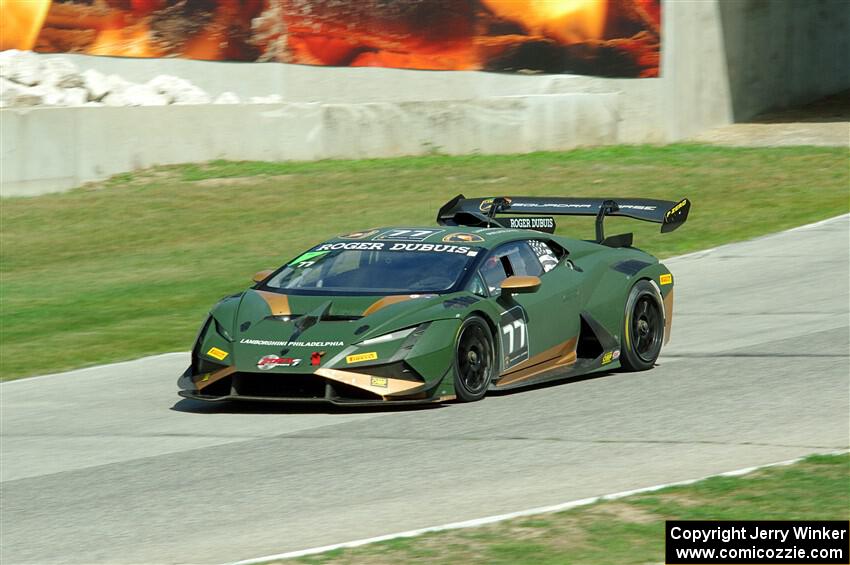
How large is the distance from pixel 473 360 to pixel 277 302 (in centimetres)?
151

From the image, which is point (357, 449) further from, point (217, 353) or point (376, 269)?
point (376, 269)

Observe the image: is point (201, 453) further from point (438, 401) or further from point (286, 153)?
point (286, 153)

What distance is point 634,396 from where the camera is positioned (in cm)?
1062

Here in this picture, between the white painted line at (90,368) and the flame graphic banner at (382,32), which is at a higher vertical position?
the flame graphic banner at (382,32)

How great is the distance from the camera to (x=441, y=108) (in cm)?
3042

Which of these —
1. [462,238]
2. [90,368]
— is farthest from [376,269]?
[90,368]

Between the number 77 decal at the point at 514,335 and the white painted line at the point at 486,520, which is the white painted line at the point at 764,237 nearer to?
the number 77 decal at the point at 514,335

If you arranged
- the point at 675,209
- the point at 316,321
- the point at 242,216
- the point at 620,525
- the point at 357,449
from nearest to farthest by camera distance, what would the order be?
the point at 620,525 → the point at 357,449 → the point at 316,321 → the point at 675,209 → the point at 242,216

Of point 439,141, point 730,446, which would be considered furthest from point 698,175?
point 730,446

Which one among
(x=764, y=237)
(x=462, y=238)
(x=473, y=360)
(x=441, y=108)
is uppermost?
(x=441, y=108)

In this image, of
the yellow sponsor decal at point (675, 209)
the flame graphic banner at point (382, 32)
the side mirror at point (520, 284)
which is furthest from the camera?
the flame graphic banner at point (382, 32)

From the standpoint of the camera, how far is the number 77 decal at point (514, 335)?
10.8m

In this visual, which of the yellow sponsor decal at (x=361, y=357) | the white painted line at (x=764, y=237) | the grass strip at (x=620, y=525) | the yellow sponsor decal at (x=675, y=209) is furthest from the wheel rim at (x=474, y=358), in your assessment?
the white painted line at (x=764, y=237)

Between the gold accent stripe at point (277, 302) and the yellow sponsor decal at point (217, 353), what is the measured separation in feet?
1.57
